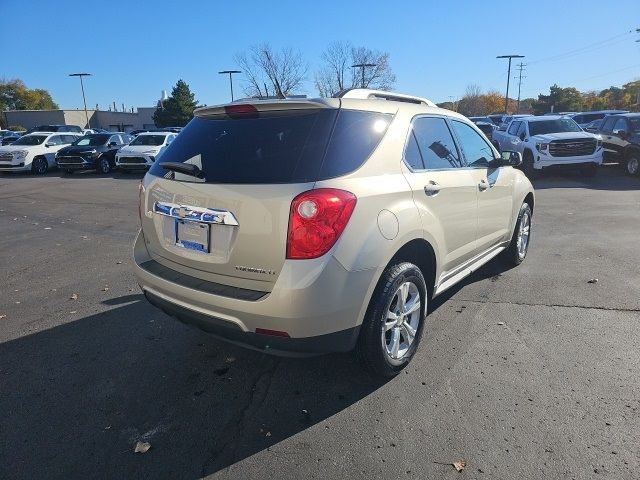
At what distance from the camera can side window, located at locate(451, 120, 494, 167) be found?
165 inches

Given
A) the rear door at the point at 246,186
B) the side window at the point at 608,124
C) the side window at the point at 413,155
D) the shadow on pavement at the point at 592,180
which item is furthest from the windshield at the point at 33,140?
the side window at the point at 608,124

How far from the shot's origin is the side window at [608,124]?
1592 cm

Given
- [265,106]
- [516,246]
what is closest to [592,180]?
[516,246]

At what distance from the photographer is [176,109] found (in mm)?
62969

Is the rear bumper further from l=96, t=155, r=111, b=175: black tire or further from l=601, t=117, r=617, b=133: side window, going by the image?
l=96, t=155, r=111, b=175: black tire

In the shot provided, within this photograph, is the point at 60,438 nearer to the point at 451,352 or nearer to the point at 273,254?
the point at 273,254

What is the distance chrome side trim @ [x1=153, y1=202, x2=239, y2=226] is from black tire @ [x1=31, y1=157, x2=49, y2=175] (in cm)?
2045

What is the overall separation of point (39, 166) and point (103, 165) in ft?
10.5

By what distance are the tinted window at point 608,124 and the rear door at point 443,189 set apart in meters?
15.1

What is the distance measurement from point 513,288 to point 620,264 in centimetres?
177

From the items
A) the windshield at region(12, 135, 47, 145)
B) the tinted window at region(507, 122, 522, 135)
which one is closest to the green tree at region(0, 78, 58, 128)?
the windshield at region(12, 135, 47, 145)

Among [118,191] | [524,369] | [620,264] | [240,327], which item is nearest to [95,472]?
[240,327]

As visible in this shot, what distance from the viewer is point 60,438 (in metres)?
2.65

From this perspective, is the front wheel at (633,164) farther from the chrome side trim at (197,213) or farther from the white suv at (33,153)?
the white suv at (33,153)
